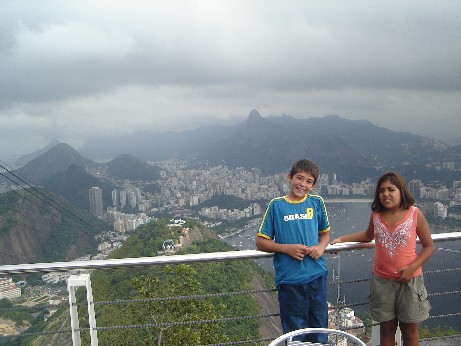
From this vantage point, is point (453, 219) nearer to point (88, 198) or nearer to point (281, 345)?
point (281, 345)

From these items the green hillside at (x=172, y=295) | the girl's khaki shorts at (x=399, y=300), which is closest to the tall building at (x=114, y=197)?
the green hillside at (x=172, y=295)

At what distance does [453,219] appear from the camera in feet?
103

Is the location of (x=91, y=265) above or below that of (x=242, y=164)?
above

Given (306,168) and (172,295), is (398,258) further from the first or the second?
(172,295)

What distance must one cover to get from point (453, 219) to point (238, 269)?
2241 cm

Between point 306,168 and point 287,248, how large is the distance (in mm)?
422

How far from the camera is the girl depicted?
6.13ft

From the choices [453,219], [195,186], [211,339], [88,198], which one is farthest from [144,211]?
[211,339]

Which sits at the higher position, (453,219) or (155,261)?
(155,261)

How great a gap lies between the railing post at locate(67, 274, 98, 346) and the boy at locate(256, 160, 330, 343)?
2.94ft

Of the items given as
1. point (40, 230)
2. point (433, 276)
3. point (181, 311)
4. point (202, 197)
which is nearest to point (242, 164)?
point (202, 197)

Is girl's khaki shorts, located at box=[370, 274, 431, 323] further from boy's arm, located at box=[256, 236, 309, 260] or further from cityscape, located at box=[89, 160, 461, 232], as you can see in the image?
cityscape, located at box=[89, 160, 461, 232]

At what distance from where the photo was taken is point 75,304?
190 cm

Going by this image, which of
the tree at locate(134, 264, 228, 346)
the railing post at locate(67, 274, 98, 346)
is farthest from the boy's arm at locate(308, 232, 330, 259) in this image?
the tree at locate(134, 264, 228, 346)
